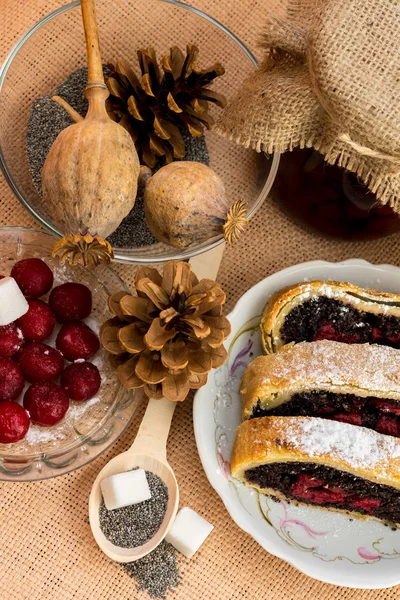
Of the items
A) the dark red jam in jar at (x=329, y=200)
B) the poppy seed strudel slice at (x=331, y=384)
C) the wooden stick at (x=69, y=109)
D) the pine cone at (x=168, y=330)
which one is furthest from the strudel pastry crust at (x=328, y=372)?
the wooden stick at (x=69, y=109)

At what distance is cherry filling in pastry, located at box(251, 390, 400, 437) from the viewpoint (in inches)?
45.4

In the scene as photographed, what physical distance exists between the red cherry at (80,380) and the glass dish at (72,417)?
0.04 metres

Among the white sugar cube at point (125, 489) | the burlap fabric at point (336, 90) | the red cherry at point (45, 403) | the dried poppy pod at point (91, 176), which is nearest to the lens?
the burlap fabric at point (336, 90)

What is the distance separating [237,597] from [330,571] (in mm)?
183

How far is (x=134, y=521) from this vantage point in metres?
1.23

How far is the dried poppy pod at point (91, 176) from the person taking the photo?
38.4 inches

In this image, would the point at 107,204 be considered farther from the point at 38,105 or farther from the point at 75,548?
the point at 75,548

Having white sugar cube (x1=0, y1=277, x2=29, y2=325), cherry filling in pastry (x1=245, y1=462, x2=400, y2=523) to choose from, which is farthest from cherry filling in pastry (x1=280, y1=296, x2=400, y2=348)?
white sugar cube (x1=0, y1=277, x2=29, y2=325)

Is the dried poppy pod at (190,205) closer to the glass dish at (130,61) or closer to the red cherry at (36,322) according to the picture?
the glass dish at (130,61)

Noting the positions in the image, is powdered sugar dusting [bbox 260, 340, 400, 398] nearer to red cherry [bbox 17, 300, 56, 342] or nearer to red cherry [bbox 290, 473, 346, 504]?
red cherry [bbox 290, 473, 346, 504]

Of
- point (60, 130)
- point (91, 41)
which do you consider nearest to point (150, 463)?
point (60, 130)

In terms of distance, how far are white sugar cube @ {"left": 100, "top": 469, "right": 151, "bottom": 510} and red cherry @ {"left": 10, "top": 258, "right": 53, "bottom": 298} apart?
35 centimetres

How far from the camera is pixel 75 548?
1.24 meters

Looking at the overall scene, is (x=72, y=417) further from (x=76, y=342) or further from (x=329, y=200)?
(x=329, y=200)
